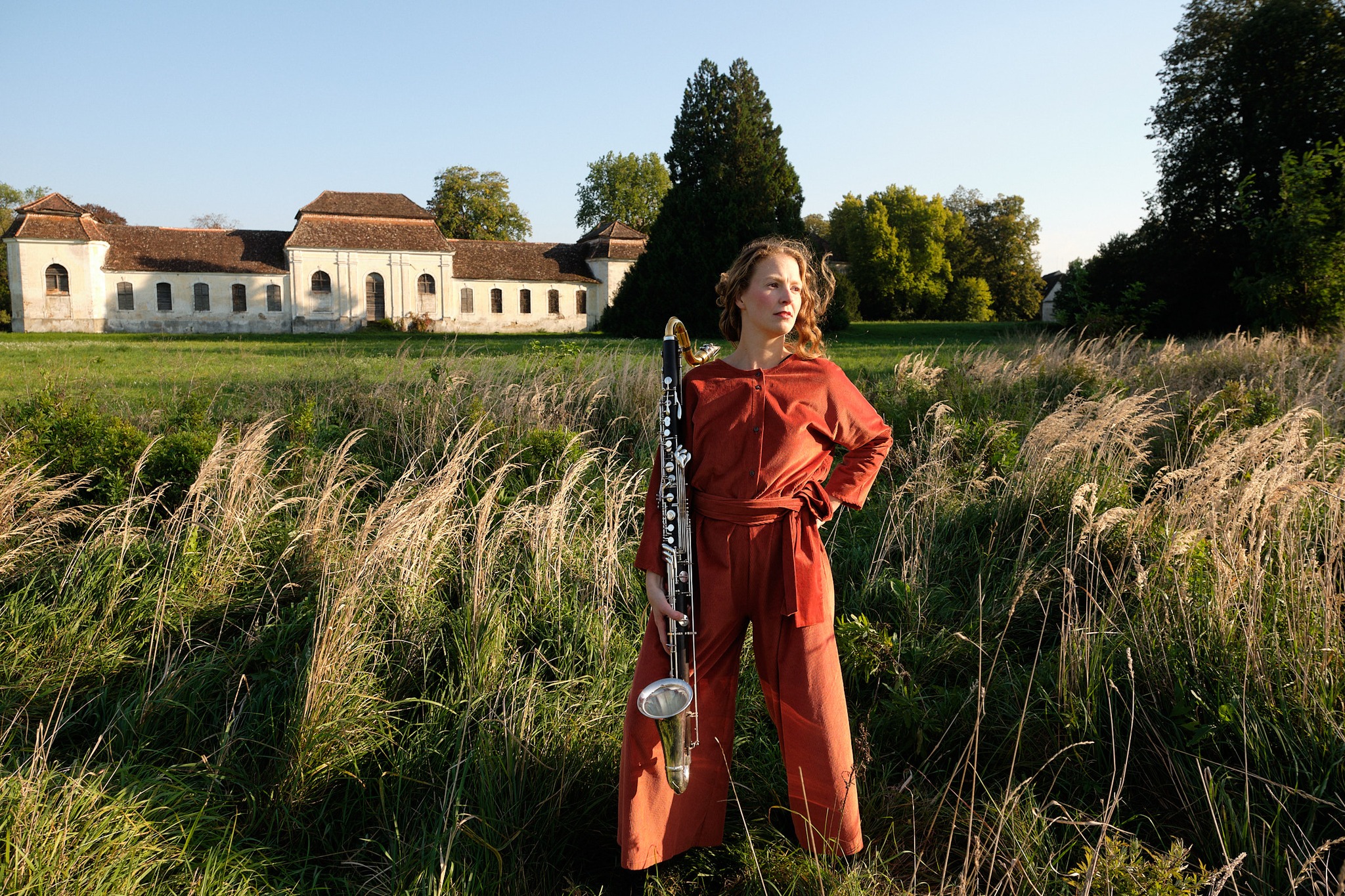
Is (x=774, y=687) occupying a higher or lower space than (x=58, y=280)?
lower

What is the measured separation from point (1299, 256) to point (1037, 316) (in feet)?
159

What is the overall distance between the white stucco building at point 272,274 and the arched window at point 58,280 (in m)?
0.06

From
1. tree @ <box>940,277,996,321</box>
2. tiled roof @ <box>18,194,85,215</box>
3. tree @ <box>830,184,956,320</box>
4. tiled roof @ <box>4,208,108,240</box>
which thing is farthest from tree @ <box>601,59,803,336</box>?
tiled roof @ <box>18,194,85,215</box>

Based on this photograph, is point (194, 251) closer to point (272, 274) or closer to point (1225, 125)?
point (272, 274)

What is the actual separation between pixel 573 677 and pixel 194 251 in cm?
5236

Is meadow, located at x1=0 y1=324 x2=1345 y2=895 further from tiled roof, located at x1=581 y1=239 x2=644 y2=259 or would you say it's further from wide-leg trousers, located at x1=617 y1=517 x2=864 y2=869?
tiled roof, located at x1=581 y1=239 x2=644 y2=259

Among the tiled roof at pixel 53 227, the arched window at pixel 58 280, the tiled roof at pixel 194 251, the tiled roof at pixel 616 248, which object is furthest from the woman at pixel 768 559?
the arched window at pixel 58 280

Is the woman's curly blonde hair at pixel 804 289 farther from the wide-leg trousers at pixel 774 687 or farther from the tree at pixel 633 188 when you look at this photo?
the tree at pixel 633 188

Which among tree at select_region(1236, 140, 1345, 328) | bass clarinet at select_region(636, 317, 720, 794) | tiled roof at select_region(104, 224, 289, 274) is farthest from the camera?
tiled roof at select_region(104, 224, 289, 274)

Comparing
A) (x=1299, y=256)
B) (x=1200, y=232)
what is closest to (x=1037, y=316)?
(x=1200, y=232)

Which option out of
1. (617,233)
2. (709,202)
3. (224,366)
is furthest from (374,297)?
(224,366)

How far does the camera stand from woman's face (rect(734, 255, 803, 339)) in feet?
8.27

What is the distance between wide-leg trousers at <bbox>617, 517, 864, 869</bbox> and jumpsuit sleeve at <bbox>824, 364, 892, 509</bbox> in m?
0.23

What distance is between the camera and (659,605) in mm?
2422
